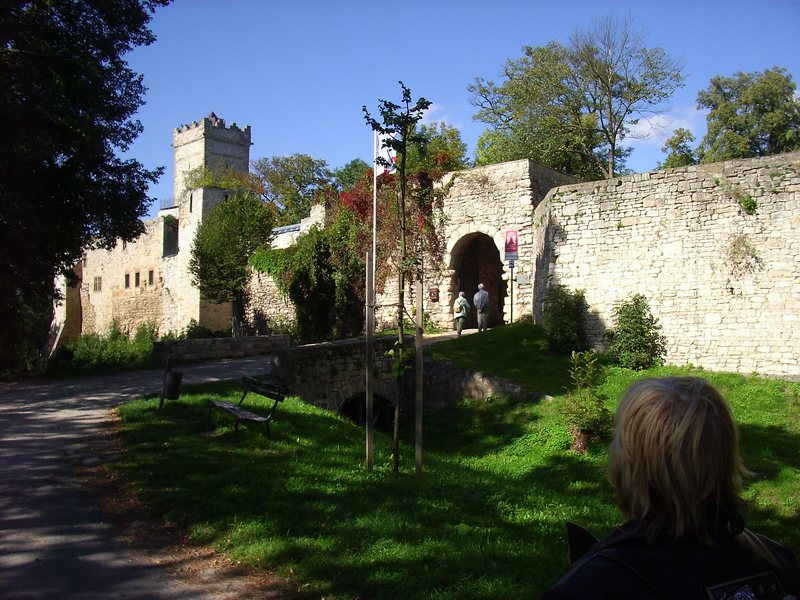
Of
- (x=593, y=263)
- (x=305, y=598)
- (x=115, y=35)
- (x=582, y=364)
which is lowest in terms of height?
(x=305, y=598)

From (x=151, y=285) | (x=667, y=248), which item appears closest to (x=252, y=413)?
(x=667, y=248)

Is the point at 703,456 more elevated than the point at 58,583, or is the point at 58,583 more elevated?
the point at 703,456

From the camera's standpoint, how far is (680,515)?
153cm

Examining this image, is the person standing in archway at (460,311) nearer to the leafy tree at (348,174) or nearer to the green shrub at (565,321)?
the green shrub at (565,321)

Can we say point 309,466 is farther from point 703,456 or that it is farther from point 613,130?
point 613,130

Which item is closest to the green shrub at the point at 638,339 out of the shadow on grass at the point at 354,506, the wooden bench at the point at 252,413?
the shadow on grass at the point at 354,506

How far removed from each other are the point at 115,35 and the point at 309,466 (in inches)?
338

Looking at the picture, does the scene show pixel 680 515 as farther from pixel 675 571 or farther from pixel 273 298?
pixel 273 298

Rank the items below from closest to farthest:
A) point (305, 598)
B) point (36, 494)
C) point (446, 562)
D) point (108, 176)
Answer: point (305, 598), point (446, 562), point (36, 494), point (108, 176)

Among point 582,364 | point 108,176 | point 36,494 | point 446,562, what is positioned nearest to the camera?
point 446,562

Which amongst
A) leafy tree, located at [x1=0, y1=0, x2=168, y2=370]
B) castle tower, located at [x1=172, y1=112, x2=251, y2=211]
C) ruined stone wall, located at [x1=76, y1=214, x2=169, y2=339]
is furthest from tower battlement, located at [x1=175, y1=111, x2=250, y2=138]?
leafy tree, located at [x1=0, y1=0, x2=168, y2=370]

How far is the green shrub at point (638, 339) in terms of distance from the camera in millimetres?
13555

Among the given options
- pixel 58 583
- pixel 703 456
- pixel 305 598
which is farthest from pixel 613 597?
pixel 58 583

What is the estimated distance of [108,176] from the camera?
12.4 meters
